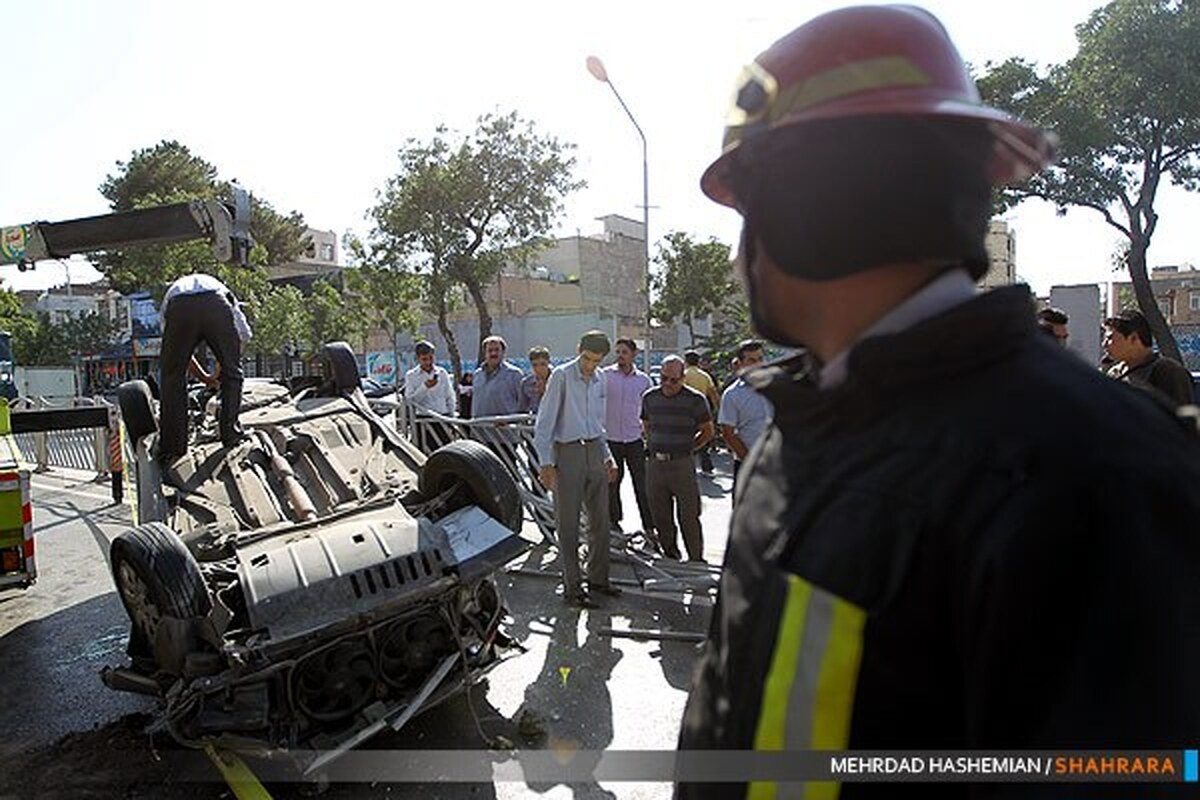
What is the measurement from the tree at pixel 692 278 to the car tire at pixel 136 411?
94.1 feet

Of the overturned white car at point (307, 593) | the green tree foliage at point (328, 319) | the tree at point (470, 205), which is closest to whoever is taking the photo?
the overturned white car at point (307, 593)

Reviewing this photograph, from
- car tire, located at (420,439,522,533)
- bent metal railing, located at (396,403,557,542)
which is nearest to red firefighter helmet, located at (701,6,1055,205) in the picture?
car tire, located at (420,439,522,533)

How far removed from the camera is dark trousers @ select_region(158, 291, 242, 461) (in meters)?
5.32

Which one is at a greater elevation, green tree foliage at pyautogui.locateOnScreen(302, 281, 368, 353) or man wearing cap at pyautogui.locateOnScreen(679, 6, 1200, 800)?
green tree foliage at pyautogui.locateOnScreen(302, 281, 368, 353)

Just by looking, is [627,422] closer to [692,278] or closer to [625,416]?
[625,416]

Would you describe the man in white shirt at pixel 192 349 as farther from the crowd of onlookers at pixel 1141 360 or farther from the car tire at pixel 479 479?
the crowd of onlookers at pixel 1141 360

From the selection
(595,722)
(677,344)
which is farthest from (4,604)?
(677,344)

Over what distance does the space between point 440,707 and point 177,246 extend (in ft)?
78.0

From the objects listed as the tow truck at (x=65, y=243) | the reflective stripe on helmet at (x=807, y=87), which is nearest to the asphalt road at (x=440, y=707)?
the tow truck at (x=65, y=243)

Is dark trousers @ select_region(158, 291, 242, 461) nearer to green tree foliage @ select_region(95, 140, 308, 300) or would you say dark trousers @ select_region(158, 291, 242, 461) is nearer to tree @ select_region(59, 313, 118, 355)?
green tree foliage @ select_region(95, 140, 308, 300)

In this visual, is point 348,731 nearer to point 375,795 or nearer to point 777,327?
point 375,795

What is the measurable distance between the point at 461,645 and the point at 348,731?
2.15ft

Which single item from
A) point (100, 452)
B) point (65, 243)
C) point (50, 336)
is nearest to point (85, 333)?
point (50, 336)

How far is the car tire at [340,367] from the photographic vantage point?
6.51 metres
